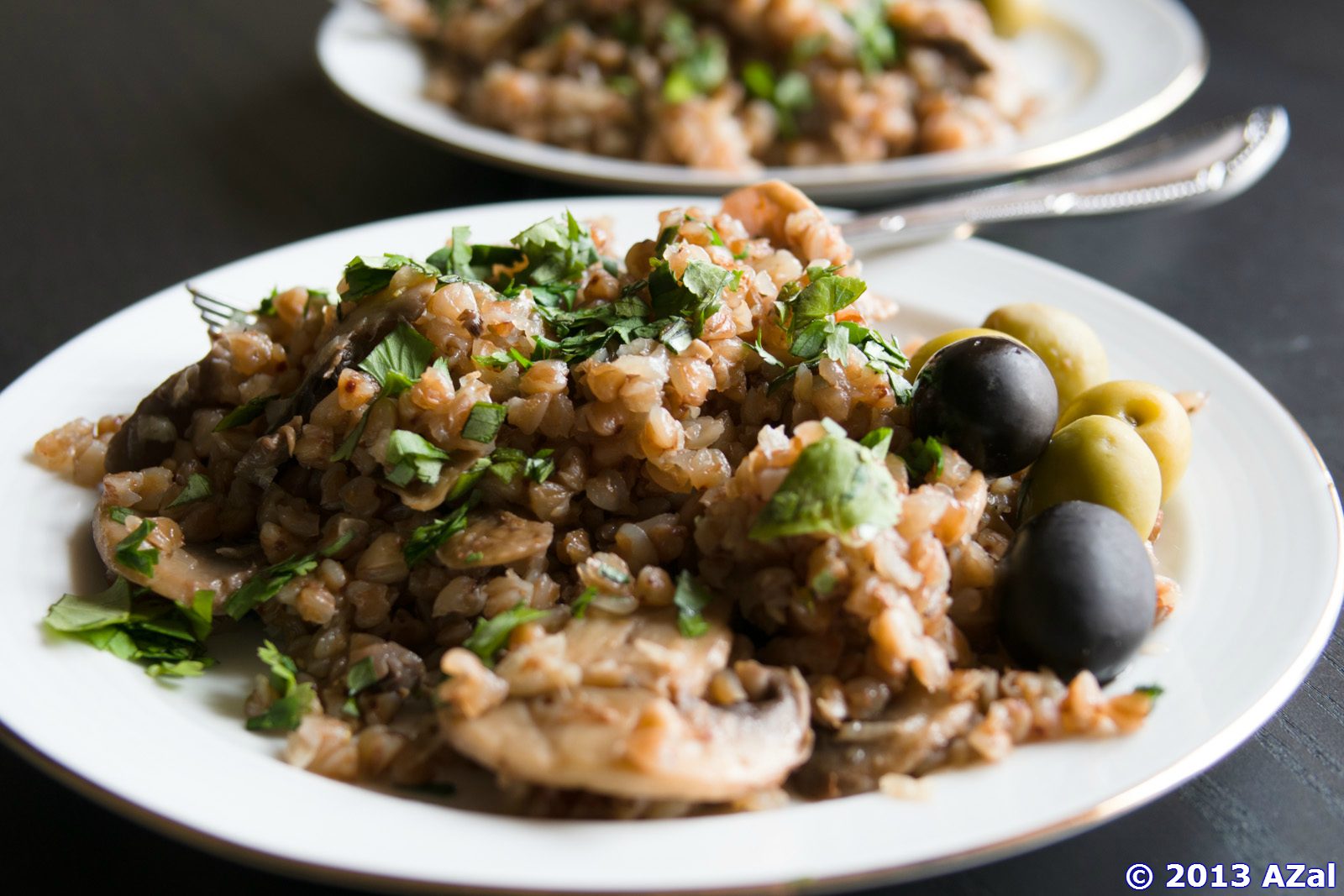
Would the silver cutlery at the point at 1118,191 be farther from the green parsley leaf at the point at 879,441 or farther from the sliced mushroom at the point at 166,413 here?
the sliced mushroom at the point at 166,413

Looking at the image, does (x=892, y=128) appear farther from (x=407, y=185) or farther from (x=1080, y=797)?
(x=1080, y=797)

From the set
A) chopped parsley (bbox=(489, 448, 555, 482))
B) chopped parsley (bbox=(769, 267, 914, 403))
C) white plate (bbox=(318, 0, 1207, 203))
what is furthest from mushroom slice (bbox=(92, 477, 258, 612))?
white plate (bbox=(318, 0, 1207, 203))

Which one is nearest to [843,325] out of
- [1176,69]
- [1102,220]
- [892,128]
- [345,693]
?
[345,693]

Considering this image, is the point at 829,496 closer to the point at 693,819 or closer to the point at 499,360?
the point at 693,819

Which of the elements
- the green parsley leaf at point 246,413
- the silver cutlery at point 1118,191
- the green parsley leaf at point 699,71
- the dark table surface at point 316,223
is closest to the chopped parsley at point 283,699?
the dark table surface at point 316,223

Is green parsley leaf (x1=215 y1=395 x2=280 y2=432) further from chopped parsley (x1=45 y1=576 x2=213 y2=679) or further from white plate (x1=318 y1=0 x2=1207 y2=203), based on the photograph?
white plate (x1=318 y1=0 x2=1207 y2=203)

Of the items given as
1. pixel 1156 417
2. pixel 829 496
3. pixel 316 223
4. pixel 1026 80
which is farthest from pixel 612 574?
pixel 1026 80
